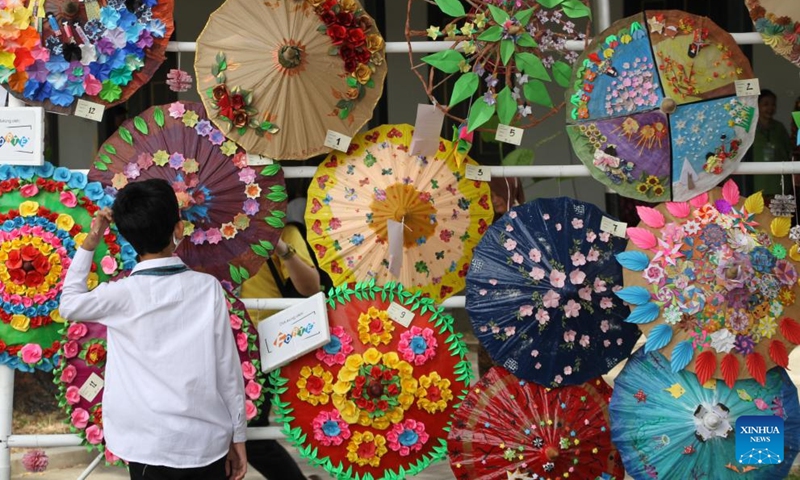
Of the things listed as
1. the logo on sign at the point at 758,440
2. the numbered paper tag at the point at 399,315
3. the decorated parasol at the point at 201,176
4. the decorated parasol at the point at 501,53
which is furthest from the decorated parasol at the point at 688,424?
the decorated parasol at the point at 201,176

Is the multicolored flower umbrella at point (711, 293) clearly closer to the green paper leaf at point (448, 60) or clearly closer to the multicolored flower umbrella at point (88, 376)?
the green paper leaf at point (448, 60)

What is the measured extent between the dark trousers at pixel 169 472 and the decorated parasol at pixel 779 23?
2191 millimetres

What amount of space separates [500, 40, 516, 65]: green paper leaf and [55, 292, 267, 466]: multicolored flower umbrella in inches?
43.6

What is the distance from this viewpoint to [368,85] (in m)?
3.64

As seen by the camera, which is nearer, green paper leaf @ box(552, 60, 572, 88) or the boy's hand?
the boy's hand

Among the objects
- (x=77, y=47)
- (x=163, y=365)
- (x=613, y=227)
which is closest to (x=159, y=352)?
(x=163, y=365)

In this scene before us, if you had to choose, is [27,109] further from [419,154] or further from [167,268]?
[419,154]

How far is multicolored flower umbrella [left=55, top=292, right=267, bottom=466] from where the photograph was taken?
3410 mm

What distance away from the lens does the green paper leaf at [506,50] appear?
3508mm

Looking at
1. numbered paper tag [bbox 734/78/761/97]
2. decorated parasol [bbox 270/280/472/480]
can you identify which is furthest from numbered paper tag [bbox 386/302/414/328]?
numbered paper tag [bbox 734/78/761/97]

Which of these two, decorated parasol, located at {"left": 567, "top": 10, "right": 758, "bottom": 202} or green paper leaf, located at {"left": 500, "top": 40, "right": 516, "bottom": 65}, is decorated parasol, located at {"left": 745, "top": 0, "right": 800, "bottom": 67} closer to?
decorated parasol, located at {"left": 567, "top": 10, "right": 758, "bottom": 202}

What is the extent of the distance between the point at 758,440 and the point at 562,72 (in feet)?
4.22

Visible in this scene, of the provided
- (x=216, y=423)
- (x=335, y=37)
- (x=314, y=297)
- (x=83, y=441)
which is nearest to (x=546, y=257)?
(x=314, y=297)

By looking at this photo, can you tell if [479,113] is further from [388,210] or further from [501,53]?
[388,210]
